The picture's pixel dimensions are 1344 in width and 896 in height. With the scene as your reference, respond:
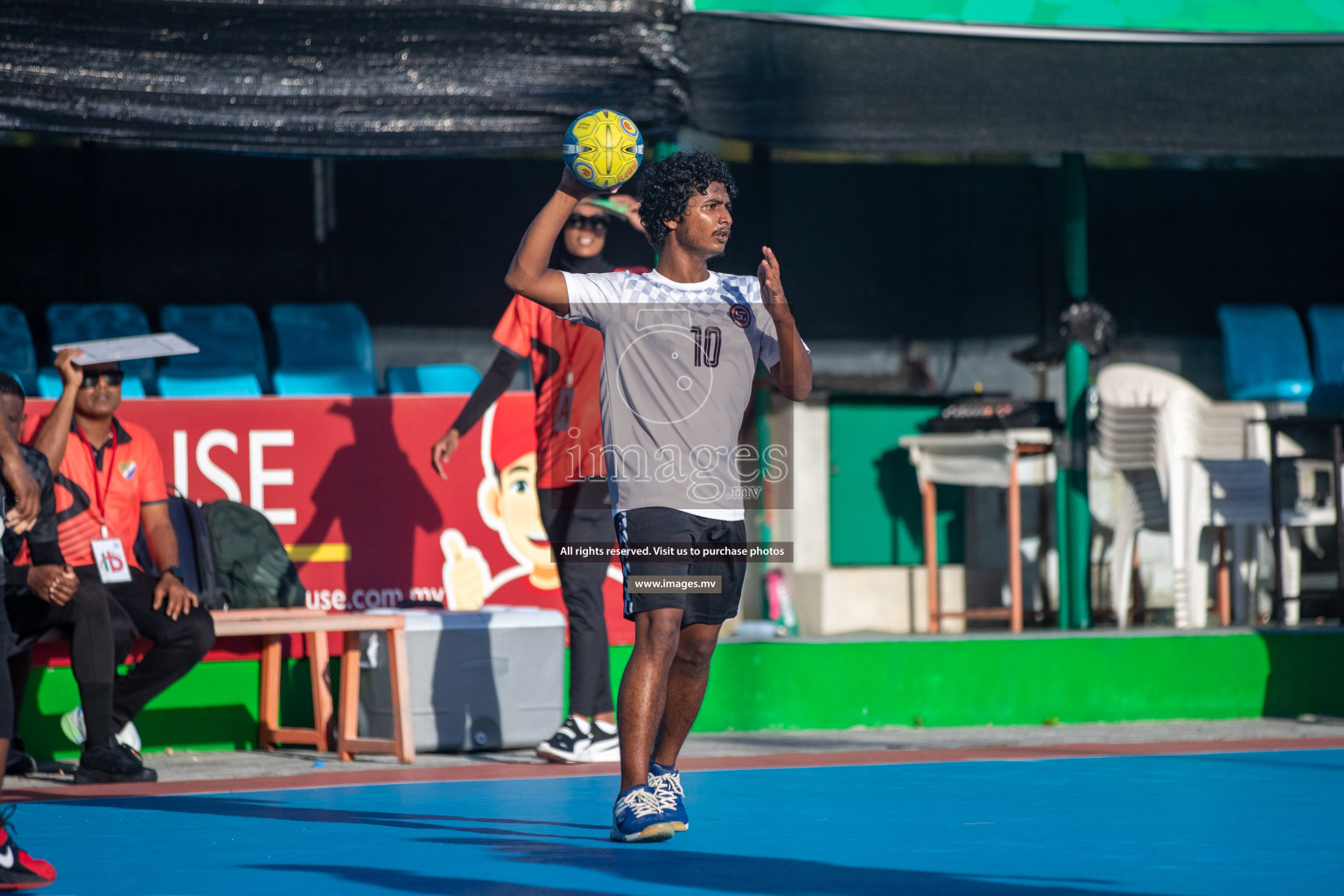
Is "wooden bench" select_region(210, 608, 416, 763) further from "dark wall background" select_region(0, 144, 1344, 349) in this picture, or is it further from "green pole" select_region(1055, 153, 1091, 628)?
"green pole" select_region(1055, 153, 1091, 628)

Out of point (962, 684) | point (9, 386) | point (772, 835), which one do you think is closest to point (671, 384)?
point (772, 835)

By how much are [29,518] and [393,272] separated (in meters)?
5.67

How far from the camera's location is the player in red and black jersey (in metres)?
6.55

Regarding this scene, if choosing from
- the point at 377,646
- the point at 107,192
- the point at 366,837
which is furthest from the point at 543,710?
the point at 107,192

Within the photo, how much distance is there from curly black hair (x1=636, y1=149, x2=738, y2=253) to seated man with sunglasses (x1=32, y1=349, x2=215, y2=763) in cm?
291

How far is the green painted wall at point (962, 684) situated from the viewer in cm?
739

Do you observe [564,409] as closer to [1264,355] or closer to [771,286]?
[771,286]

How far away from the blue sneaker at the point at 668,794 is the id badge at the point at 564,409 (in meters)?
2.28

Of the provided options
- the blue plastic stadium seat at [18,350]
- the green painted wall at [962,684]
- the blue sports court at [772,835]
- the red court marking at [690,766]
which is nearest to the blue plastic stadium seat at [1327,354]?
the green painted wall at [962,684]

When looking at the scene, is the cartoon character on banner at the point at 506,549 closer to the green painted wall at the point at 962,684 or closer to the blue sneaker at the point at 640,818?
the green painted wall at the point at 962,684

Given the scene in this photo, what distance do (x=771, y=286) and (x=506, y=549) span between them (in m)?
3.74

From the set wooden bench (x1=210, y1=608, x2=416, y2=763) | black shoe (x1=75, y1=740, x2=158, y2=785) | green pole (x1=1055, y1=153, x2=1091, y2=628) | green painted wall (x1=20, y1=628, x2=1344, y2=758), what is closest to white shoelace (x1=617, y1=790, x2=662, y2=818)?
wooden bench (x1=210, y1=608, x2=416, y2=763)

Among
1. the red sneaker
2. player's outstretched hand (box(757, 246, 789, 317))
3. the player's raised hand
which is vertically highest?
the player's raised hand

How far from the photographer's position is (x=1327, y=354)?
1035 cm
